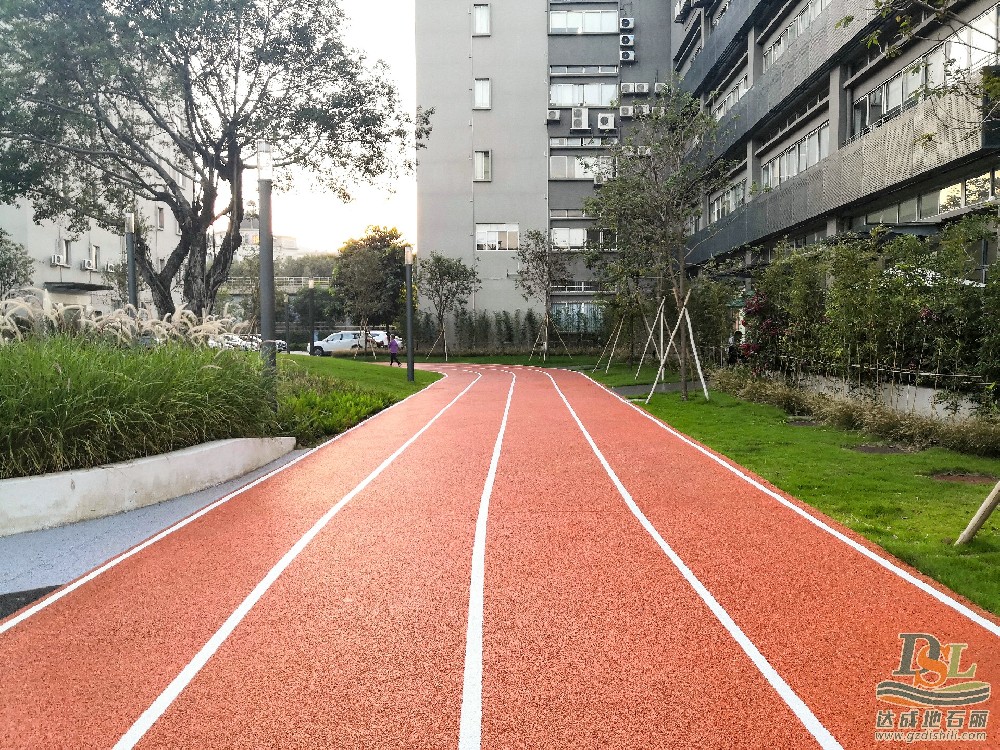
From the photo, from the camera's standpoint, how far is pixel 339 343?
2000 inches

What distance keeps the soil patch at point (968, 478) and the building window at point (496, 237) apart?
37893 millimetres

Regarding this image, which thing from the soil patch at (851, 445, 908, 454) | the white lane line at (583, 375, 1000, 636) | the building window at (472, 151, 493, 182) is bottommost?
the white lane line at (583, 375, 1000, 636)

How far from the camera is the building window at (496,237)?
149 ft

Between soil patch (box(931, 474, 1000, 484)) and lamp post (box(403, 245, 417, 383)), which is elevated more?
lamp post (box(403, 245, 417, 383))

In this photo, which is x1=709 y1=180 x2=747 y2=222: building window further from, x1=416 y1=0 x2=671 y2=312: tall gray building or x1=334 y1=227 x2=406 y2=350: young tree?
x1=334 y1=227 x2=406 y2=350: young tree

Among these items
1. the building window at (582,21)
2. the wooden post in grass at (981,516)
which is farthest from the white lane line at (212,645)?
the building window at (582,21)

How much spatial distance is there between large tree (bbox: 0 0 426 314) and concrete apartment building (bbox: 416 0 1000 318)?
825cm

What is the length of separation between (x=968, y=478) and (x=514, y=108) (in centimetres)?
4019

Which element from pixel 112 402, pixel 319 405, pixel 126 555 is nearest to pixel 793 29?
pixel 319 405

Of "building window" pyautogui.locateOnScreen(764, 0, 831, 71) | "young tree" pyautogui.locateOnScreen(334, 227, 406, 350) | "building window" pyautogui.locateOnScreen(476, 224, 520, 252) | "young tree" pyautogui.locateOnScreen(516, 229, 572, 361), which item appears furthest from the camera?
"young tree" pyautogui.locateOnScreen(334, 227, 406, 350)

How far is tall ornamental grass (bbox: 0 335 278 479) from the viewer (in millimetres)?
7211

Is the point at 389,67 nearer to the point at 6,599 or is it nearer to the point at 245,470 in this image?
the point at 245,470

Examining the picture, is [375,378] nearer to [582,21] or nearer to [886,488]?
[886,488]

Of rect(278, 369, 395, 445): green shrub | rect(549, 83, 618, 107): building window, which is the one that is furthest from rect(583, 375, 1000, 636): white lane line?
rect(549, 83, 618, 107): building window
